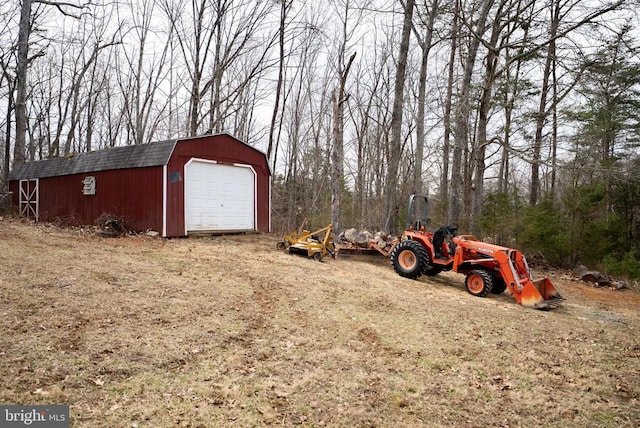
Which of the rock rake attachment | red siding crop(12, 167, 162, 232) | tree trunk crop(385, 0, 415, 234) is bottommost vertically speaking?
the rock rake attachment

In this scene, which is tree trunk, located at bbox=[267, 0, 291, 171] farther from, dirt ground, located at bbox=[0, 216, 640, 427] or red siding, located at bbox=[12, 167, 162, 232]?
dirt ground, located at bbox=[0, 216, 640, 427]

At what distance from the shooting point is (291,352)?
13.1ft

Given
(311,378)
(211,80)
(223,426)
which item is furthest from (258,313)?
(211,80)

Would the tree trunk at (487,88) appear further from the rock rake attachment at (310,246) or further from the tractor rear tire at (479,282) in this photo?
the tractor rear tire at (479,282)

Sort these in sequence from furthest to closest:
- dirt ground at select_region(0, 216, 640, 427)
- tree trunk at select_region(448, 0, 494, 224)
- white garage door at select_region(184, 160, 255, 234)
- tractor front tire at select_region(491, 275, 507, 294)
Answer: tree trunk at select_region(448, 0, 494, 224) < white garage door at select_region(184, 160, 255, 234) < tractor front tire at select_region(491, 275, 507, 294) < dirt ground at select_region(0, 216, 640, 427)

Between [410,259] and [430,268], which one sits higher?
[410,259]

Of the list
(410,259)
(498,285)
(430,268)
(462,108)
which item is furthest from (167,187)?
(462,108)

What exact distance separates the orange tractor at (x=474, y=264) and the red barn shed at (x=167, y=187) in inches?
232

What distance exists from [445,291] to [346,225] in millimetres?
11706

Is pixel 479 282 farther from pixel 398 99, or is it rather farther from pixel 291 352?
pixel 398 99

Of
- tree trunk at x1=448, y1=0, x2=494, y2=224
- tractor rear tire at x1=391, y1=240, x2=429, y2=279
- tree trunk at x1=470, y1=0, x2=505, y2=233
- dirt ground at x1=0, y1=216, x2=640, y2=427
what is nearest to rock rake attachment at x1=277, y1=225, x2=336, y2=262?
tractor rear tire at x1=391, y1=240, x2=429, y2=279

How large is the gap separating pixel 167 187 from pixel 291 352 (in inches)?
319

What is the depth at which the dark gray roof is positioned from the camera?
1103 centimetres

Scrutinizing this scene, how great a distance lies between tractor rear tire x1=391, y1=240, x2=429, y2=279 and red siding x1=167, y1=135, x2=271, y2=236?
6022mm
